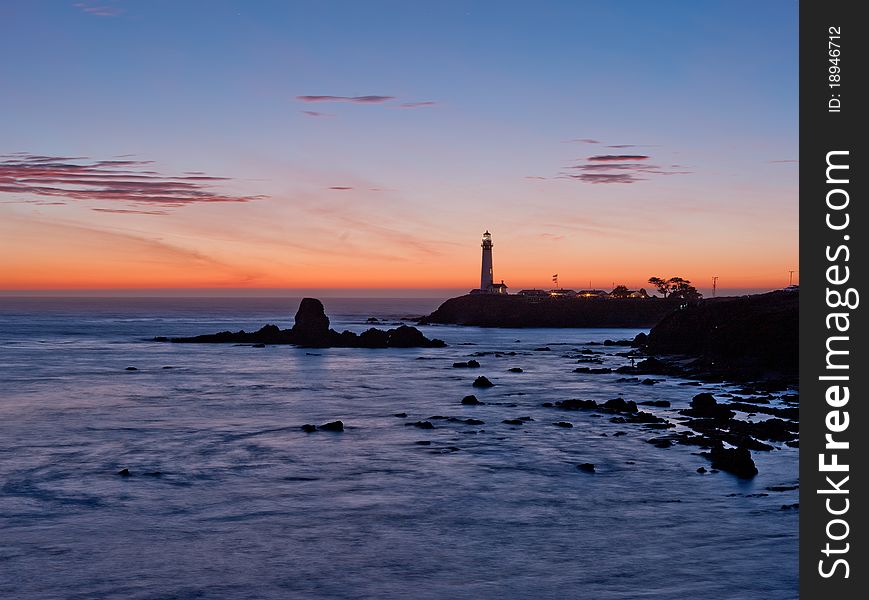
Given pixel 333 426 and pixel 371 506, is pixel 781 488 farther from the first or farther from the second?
pixel 333 426

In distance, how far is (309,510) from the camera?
19.6 metres

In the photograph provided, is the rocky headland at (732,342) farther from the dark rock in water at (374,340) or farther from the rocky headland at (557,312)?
the rocky headland at (557,312)

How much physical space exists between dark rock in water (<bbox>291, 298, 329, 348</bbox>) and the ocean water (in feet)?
136

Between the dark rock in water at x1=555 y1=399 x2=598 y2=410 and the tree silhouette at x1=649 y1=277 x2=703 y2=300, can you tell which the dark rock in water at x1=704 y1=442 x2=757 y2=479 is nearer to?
the dark rock in water at x1=555 y1=399 x2=598 y2=410

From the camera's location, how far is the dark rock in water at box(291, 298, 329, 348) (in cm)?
8219

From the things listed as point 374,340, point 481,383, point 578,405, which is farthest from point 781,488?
point 374,340

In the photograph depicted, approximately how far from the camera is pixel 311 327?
3265 inches

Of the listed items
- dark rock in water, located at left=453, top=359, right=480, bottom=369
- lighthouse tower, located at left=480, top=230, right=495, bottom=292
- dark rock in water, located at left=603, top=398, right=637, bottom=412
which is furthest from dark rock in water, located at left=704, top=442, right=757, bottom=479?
lighthouse tower, located at left=480, top=230, right=495, bottom=292

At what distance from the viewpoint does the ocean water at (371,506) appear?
14844 mm

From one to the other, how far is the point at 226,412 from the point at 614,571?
2519 centimetres

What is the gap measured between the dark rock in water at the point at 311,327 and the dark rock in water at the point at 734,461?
6124 centimetres

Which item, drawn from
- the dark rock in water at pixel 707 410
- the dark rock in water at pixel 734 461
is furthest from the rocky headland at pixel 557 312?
the dark rock in water at pixel 734 461

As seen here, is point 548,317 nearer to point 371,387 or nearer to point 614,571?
point 371,387

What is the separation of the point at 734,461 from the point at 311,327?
6391 cm
